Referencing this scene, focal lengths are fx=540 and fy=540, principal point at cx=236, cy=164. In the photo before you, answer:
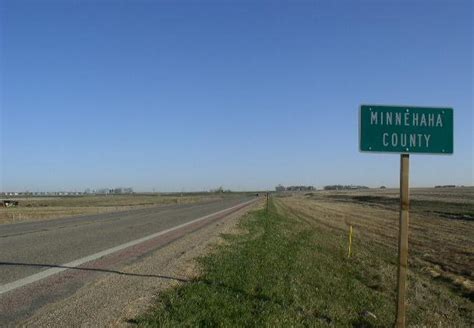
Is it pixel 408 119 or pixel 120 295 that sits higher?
pixel 408 119

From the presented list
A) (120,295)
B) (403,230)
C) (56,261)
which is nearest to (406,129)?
(403,230)

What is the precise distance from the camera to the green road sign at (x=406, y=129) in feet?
24.0

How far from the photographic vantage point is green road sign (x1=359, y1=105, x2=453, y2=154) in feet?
24.0

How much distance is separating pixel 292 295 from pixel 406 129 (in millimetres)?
3541

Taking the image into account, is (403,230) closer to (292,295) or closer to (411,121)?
(411,121)

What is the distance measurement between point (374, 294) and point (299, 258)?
368 cm

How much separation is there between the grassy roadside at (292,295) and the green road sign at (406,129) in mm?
2688

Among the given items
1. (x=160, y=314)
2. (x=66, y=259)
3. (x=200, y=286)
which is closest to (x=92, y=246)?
(x=66, y=259)

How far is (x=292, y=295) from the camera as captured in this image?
919 centimetres

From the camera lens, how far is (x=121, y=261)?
13.2m

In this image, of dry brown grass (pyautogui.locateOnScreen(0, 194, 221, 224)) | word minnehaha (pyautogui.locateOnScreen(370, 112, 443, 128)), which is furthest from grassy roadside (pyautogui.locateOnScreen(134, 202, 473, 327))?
dry brown grass (pyautogui.locateOnScreen(0, 194, 221, 224))

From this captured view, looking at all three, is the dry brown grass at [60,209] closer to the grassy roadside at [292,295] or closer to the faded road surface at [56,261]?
the faded road surface at [56,261]

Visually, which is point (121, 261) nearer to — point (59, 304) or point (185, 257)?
point (185, 257)

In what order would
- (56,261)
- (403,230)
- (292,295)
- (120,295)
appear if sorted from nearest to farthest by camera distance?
(403,230) → (120,295) → (292,295) → (56,261)
